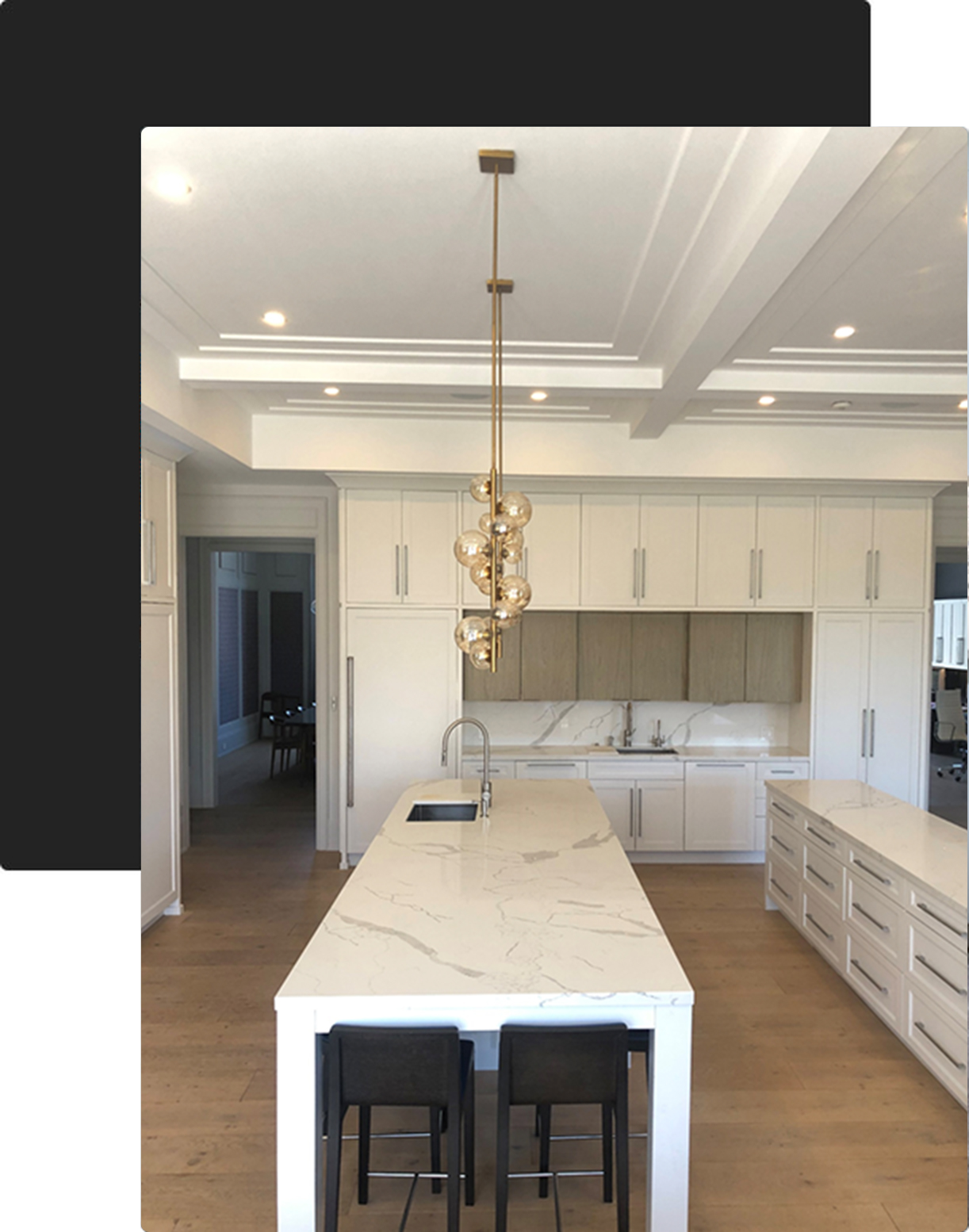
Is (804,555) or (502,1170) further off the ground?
(804,555)

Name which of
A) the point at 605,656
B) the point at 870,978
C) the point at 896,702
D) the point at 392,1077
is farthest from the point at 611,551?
the point at 392,1077

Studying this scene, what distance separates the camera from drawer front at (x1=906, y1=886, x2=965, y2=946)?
246 centimetres

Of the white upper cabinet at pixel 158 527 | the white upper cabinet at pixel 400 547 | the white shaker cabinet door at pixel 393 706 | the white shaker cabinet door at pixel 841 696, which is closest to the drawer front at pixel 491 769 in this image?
the white shaker cabinet door at pixel 393 706

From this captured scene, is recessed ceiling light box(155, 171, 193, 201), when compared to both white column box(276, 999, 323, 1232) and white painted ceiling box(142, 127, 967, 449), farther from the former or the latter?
white column box(276, 999, 323, 1232)

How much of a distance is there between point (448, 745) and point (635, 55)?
4.34m

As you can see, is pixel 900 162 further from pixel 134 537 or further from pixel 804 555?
pixel 804 555

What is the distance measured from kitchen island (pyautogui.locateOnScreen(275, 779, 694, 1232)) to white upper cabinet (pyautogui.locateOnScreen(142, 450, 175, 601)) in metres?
2.28

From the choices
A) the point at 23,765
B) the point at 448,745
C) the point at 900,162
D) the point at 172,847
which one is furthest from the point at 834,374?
the point at 172,847

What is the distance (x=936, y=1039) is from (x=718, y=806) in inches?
100

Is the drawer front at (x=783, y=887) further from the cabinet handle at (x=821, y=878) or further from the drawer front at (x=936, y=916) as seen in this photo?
the drawer front at (x=936, y=916)

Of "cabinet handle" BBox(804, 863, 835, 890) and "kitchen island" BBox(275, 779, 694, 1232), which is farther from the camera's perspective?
"cabinet handle" BBox(804, 863, 835, 890)

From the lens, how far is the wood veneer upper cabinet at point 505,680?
5.33 metres

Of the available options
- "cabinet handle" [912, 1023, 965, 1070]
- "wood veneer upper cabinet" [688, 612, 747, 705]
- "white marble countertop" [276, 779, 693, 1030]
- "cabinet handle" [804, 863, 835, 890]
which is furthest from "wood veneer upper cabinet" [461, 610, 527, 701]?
"cabinet handle" [912, 1023, 965, 1070]

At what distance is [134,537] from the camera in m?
1.06
